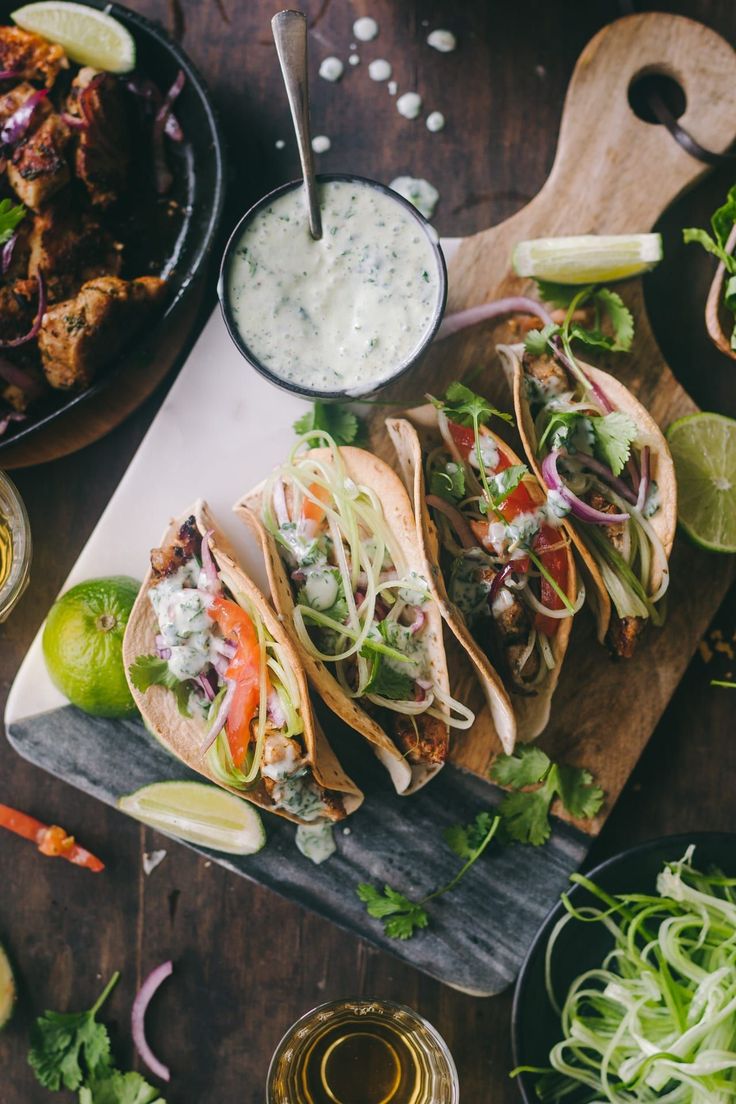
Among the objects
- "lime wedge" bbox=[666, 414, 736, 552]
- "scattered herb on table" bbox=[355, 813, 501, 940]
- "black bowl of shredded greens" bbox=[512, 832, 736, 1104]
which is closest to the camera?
"black bowl of shredded greens" bbox=[512, 832, 736, 1104]

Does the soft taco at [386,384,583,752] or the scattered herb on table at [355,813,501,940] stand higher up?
the soft taco at [386,384,583,752]

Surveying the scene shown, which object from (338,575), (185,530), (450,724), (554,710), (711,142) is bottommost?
(554,710)

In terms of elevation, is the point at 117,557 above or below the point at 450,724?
above

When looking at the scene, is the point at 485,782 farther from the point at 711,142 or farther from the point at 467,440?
the point at 711,142

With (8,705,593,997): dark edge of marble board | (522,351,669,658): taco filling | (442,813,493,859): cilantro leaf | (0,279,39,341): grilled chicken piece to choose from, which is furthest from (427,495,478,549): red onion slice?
(0,279,39,341): grilled chicken piece

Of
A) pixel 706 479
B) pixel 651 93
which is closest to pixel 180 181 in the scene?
pixel 651 93

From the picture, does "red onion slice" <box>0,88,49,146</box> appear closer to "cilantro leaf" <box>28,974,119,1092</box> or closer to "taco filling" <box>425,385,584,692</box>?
"taco filling" <box>425,385,584,692</box>

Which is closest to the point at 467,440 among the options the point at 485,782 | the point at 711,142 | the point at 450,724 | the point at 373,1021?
the point at 450,724
